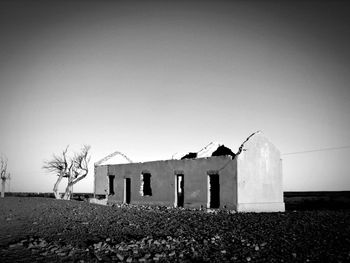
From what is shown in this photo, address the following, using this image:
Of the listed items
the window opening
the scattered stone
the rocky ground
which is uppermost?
the window opening

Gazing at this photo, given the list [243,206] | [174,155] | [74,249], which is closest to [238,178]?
[243,206]

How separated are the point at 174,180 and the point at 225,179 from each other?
4.17 m

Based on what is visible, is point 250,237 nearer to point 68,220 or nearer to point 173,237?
point 173,237

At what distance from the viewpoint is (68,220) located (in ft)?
40.7

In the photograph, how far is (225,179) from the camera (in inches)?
691

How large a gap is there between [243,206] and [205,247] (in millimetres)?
9989

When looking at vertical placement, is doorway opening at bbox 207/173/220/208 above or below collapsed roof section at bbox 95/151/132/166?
below

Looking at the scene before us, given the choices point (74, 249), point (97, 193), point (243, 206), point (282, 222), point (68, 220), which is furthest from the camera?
point (97, 193)

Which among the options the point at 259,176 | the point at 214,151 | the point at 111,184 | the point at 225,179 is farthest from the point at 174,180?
the point at 111,184

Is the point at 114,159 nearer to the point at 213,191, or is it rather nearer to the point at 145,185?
the point at 145,185

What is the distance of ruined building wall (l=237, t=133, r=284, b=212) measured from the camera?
17.2m

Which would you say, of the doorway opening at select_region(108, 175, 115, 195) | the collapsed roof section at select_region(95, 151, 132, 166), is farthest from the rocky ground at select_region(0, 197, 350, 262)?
the collapsed roof section at select_region(95, 151, 132, 166)

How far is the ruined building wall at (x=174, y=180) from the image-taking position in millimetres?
17484

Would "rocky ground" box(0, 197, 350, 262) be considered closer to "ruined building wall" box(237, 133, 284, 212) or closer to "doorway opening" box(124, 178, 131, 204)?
"ruined building wall" box(237, 133, 284, 212)
